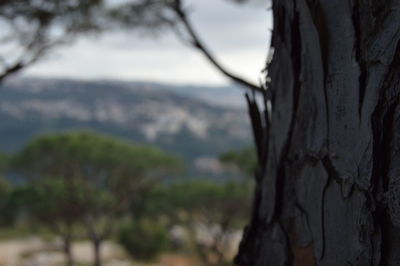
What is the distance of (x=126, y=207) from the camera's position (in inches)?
527

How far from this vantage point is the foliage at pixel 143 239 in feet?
48.0

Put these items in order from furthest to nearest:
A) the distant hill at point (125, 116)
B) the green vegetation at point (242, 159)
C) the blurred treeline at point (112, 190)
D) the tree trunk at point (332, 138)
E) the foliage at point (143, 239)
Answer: the distant hill at point (125, 116) → the foliage at point (143, 239) → the blurred treeline at point (112, 190) → the green vegetation at point (242, 159) → the tree trunk at point (332, 138)

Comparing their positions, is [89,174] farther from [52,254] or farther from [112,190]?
[52,254]

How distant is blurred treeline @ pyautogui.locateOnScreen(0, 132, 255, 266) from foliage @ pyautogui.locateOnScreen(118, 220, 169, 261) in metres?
0.59

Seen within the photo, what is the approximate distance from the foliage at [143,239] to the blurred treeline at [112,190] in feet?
1.94

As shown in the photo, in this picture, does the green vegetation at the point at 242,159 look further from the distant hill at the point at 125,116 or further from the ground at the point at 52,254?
the distant hill at the point at 125,116

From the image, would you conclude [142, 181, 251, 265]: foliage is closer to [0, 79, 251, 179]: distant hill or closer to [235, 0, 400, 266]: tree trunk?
[235, 0, 400, 266]: tree trunk

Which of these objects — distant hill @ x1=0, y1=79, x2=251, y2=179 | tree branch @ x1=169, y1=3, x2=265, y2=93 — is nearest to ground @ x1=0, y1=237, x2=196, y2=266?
tree branch @ x1=169, y1=3, x2=265, y2=93

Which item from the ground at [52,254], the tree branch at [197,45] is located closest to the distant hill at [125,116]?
the ground at [52,254]

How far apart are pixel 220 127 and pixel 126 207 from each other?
137 feet

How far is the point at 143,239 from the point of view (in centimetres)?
1470

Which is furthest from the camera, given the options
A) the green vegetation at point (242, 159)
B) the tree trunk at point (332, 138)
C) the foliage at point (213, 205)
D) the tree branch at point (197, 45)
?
the foliage at point (213, 205)

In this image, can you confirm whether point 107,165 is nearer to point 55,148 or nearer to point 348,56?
point 55,148

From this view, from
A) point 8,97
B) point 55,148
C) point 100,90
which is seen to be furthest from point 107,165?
point 100,90
